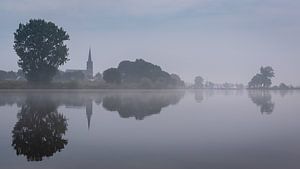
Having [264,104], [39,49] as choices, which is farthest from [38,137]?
[39,49]

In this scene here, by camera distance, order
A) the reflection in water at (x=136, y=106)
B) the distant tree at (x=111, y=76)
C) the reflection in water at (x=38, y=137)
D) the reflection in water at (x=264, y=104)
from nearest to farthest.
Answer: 1. the reflection in water at (x=38, y=137)
2. the reflection in water at (x=136, y=106)
3. the reflection in water at (x=264, y=104)
4. the distant tree at (x=111, y=76)

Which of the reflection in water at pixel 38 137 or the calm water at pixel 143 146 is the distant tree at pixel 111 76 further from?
the calm water at pixel 143 146

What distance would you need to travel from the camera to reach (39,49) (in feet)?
230

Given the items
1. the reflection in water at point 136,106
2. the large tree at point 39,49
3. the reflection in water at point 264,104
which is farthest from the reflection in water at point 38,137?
the large tree at point 39,49

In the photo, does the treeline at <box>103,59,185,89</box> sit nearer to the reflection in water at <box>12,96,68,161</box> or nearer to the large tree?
the large tree

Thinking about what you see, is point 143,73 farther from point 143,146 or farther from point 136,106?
point 143,146

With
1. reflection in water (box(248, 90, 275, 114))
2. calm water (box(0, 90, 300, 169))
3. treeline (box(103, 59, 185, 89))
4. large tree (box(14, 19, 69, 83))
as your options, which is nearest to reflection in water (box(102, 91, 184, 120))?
calm water (box(0, 90, 300, 169))

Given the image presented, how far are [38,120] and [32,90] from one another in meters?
52.8

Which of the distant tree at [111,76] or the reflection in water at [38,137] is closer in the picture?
the reflection in water at [38,137]

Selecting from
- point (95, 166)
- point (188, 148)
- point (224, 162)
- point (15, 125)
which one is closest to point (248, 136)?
point (188, 148)

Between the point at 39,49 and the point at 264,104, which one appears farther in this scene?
the point at 39,49

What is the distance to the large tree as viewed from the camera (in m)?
69.3

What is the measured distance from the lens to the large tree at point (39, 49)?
6931 cm

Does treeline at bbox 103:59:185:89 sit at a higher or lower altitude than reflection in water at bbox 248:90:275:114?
higher
